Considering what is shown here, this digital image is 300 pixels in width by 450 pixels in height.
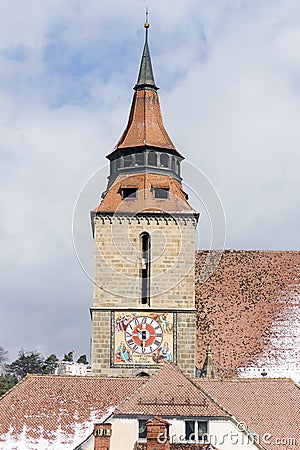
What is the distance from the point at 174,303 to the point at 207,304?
1.36 metres

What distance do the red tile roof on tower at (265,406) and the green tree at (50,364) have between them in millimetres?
36874

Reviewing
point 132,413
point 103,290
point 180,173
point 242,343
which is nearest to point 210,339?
point 242,343

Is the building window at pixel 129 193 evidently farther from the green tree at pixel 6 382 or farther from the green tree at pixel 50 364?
the green tree at pixel 50 364

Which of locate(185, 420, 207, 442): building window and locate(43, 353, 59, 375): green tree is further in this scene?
locate(43, 353, 59, 375): green tree

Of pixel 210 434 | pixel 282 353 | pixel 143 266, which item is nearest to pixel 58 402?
pixel 210 434

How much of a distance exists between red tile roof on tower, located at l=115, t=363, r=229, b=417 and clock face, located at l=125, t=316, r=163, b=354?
7837mm

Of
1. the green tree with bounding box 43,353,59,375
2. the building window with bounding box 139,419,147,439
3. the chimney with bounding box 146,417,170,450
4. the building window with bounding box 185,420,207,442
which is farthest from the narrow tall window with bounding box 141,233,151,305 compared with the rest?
the green tree with bounding box 43,353,59,375

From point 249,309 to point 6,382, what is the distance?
96.6 ft

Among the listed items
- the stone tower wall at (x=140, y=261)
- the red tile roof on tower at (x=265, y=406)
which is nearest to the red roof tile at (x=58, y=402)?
the red tile roof on tower at (x=265, y=406)

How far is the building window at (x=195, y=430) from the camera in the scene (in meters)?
26.8

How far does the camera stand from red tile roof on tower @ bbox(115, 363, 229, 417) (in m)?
27.3

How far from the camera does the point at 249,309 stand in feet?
127

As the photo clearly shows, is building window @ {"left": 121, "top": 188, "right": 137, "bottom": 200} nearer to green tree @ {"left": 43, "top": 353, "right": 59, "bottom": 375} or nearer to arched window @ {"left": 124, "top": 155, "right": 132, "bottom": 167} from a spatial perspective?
arched window @ {"left": 124, "top": 155, "right": 132, "bottom": 167}

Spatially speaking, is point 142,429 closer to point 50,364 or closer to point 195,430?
point 195,430
